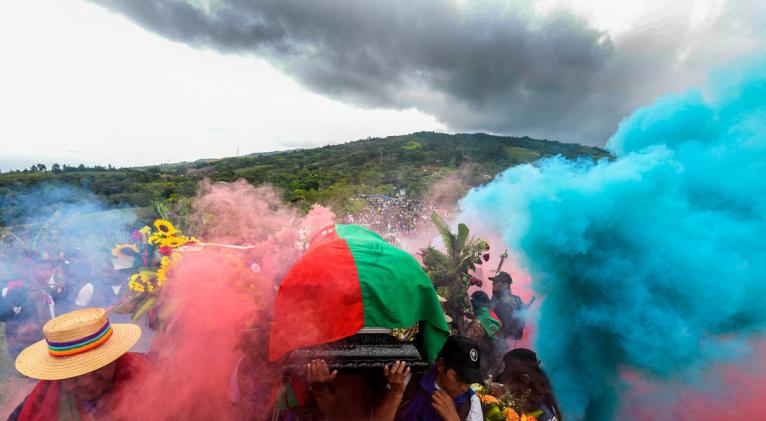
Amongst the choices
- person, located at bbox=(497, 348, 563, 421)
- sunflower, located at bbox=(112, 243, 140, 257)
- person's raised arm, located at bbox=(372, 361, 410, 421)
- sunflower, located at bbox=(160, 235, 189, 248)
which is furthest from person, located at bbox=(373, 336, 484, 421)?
sunflower, located at bbox=(112, 243, 140, 257)

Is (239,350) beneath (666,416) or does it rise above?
above

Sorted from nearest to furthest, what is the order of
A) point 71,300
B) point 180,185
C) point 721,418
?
1. point 721,418
2. point 71,300
3. point 180,185

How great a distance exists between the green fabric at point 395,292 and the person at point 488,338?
4.42 metres

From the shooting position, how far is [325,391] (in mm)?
2459

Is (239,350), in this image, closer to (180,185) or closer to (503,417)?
(503,417)

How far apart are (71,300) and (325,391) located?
6.30 metres

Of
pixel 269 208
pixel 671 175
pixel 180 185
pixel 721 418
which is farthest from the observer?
pixel 180 185

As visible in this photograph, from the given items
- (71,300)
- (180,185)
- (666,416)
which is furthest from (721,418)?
(180,185)

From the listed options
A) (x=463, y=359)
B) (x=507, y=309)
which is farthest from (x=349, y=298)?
(x=507, y=309)

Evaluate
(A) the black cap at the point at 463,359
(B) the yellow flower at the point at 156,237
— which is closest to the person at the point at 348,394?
(A) the black cap at the point at 463,359

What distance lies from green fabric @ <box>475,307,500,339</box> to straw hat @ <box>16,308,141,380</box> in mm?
6206

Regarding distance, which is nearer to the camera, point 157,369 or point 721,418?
point 157,369

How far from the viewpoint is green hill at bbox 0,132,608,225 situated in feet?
129

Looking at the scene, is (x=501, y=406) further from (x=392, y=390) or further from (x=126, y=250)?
(x=126, y=250)
